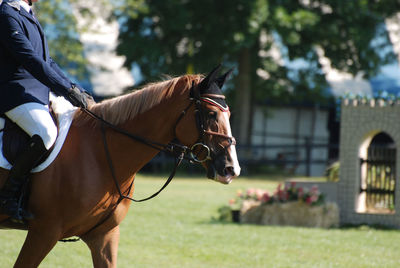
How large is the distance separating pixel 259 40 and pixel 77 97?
23430mm

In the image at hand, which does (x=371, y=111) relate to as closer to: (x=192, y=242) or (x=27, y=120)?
(x=192, y=242)

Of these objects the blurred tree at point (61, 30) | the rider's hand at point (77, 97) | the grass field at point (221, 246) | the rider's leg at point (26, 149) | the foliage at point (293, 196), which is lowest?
the grass field at point (221, 246)

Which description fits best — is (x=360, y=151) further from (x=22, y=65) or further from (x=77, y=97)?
(x=22, y=65)

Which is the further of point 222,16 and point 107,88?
point 107,88

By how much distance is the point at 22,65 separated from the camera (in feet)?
15.0

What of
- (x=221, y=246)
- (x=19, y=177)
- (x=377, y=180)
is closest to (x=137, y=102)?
(x=19, y=177)

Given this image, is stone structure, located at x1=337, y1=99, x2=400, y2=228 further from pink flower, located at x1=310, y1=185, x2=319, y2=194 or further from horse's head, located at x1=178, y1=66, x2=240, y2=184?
horse's head, located at x1=178, y1=66, x2=240, y2=184

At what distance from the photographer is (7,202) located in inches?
174

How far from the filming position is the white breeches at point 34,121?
175 inches

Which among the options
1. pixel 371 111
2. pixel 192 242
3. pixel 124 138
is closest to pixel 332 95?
pixel 371 111

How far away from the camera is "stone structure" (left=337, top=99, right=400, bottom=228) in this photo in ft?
37.3

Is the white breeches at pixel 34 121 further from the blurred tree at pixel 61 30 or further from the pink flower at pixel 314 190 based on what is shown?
the blurred tree at pixel 61 30

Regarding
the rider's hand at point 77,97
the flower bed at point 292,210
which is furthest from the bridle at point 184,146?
the flower bed at point 292,210

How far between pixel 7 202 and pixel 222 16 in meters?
22.0
